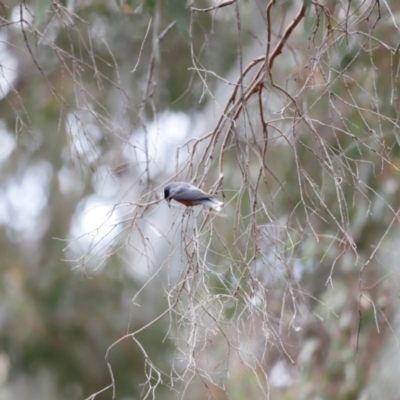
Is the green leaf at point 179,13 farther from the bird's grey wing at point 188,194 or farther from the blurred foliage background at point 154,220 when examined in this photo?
the blurred foliage background at point 154,220

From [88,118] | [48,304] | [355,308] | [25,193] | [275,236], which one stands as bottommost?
[275,236]

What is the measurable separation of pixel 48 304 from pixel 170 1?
4104 millimetres

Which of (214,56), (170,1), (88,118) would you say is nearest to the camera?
(170,1)

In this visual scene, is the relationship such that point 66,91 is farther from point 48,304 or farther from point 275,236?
point 275,236

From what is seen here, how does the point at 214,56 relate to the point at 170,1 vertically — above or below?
above

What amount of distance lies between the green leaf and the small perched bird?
14.9 inches

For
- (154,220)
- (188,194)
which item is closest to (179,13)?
(188,194)

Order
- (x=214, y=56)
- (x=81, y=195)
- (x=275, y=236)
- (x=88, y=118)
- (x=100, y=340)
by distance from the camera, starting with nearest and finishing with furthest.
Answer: (x=275, y=236) < (x=88, y=118) < (x=214, y=56) < (x=100, y=340) < (x=81, y=195)

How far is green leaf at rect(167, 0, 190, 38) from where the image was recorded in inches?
71.5

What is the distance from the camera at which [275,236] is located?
1644 mm

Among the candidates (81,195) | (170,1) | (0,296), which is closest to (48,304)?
(0,296)

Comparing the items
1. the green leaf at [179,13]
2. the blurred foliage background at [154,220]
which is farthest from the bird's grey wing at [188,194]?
the blurred foliage background at [154,220]

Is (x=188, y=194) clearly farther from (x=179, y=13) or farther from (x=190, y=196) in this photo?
(x=179, y=13)

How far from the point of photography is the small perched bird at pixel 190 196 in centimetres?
164
